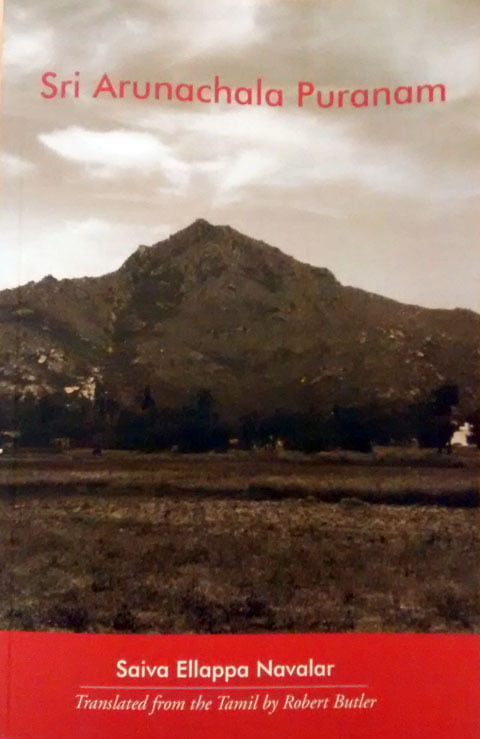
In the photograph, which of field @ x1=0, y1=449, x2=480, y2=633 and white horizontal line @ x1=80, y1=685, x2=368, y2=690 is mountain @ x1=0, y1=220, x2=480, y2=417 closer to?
field @ x1=0, y1=449, x2=480, y2=633

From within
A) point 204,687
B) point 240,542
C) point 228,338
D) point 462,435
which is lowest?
point 204,687

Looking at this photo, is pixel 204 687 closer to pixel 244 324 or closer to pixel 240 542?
pixel 240 542

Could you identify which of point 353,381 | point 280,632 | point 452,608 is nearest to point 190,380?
point 353,381

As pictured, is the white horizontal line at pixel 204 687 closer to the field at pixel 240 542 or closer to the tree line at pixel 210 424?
the field at pixel 240 542

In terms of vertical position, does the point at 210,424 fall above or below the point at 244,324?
below

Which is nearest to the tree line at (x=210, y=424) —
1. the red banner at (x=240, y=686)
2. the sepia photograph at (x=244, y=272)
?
the sepia photograph at (x=244, y=272)

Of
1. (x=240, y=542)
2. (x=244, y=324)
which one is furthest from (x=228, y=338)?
(x=240, y=542)

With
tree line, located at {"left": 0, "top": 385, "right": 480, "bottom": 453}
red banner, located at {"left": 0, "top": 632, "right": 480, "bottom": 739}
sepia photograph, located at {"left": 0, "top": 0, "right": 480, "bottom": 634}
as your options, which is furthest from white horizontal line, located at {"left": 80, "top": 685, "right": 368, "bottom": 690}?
tree line, located at {"left": 0, "top": 385, "right": 480, "bottom": 453}
